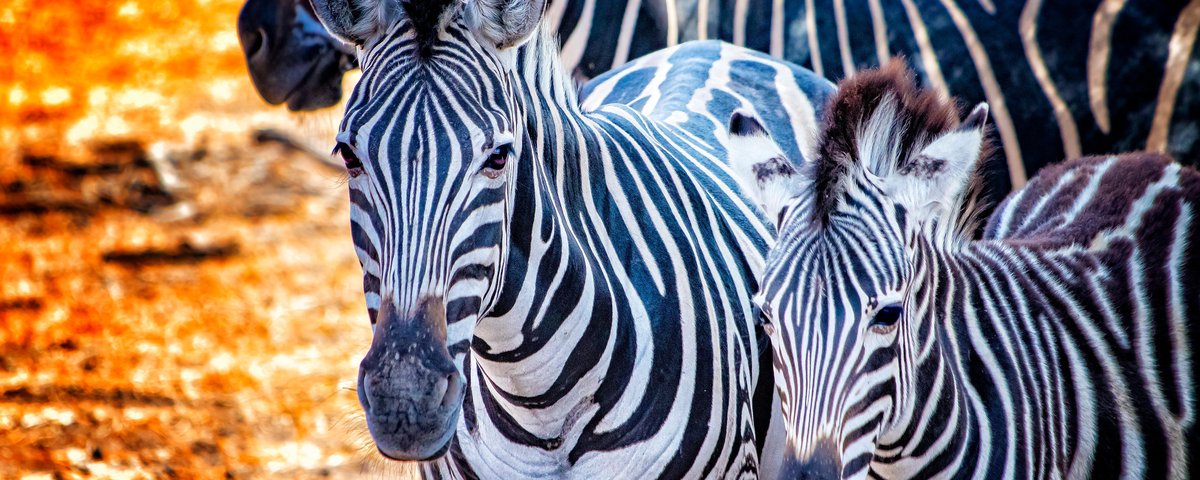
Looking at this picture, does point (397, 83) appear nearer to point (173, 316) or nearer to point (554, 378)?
point (554, 378)

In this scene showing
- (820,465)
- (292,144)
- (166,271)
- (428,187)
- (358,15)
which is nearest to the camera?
(428,187)

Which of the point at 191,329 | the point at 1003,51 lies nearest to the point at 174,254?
the point at 191,329

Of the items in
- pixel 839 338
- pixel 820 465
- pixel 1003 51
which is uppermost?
pixel 1003 51

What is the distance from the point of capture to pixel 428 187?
254 centimetres

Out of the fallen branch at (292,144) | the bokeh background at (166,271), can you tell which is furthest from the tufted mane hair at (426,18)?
the fallen branch at (292,144)

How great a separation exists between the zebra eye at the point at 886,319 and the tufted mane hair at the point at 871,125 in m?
0.28

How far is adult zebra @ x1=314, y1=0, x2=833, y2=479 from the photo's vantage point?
2535 mm

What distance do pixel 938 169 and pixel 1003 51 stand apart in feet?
11.3

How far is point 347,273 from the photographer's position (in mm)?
8586

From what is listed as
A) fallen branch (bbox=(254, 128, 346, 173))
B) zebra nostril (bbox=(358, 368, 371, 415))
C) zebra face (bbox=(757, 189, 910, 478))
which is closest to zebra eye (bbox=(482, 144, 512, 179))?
zebra nostril (bbox=(358, 368, 371, 415))

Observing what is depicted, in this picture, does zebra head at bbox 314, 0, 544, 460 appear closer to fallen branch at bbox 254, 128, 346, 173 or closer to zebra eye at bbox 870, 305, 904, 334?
zebra eye at bbox 870, 305, 904, 334

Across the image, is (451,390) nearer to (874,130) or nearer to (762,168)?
(762,168)

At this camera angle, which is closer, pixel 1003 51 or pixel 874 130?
pixel 874 130

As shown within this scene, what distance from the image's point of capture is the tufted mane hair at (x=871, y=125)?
2877 millimetres
